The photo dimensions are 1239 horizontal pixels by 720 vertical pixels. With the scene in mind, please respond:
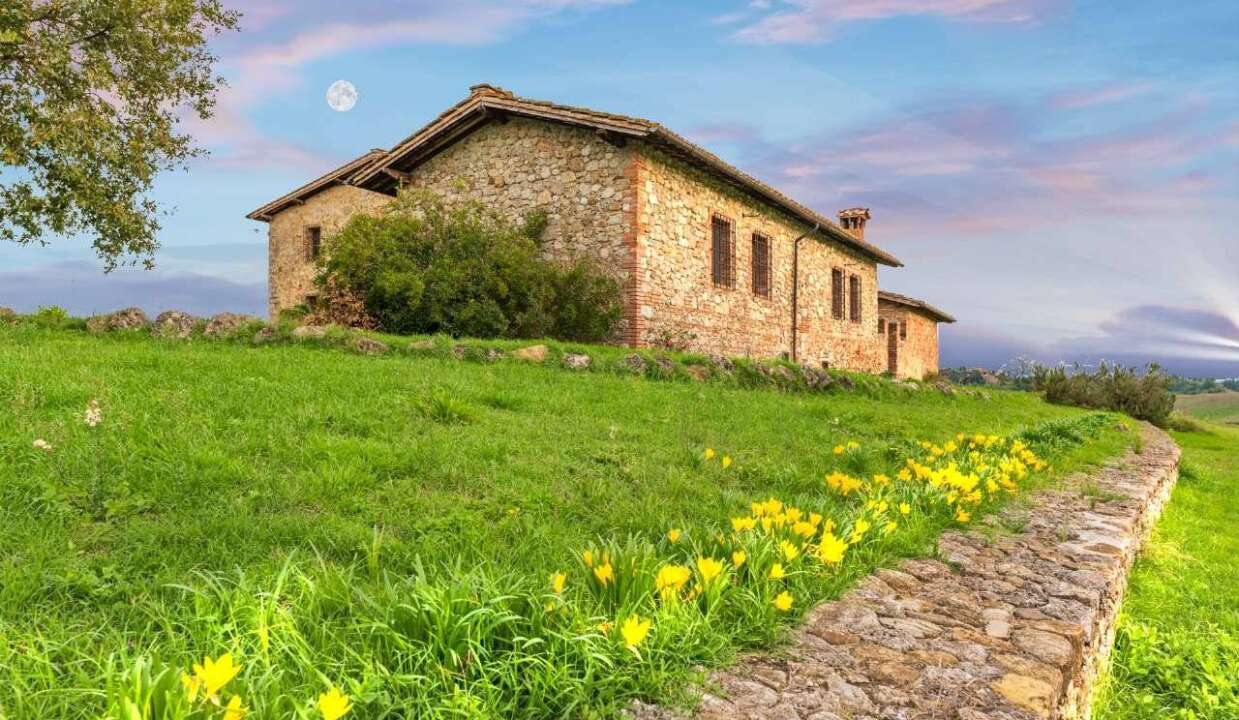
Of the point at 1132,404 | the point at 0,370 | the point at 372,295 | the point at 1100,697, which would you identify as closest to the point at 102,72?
the point at 372,295

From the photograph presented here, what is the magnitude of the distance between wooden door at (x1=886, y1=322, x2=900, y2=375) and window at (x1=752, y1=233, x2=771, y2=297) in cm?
1502

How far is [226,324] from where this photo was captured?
9.55 metres

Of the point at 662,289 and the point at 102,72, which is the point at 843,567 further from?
the point at 102,72

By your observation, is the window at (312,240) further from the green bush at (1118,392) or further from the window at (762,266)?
the green bush at (1118,392)

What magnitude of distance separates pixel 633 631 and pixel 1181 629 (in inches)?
157

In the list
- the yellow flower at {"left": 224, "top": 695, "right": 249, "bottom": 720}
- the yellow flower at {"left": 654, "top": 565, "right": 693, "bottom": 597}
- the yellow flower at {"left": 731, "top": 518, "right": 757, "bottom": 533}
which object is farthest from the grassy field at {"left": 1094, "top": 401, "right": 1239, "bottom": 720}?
the yellow flower at {"left": 224, "top": 695, "right": 249, "bottom": 720}

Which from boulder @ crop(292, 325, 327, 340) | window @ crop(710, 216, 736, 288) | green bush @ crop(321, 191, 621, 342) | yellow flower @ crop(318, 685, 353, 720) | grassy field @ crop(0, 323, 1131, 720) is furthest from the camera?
window @ crop(710, 216, 736, 288)

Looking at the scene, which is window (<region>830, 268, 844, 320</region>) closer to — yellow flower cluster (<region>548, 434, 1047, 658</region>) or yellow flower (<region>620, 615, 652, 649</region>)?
yellow flower cluster (<region>548, 434, 1047, 658</region>)

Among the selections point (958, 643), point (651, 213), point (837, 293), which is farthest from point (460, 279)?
point (837, 293)

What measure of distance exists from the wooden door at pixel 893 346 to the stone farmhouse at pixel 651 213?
33.6ft

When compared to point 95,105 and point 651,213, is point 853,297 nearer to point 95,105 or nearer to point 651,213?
point 651,213

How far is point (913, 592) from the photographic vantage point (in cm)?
284

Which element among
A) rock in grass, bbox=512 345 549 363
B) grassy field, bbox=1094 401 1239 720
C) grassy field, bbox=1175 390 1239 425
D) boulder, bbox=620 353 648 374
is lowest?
grassy field, bbox=1175 390 1239 425

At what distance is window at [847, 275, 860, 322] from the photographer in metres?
Answer: 23.4
